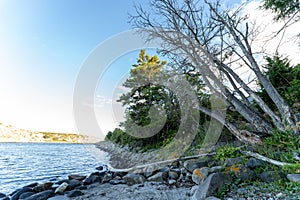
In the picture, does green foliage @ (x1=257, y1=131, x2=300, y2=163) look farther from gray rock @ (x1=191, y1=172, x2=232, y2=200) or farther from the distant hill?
the distant hill

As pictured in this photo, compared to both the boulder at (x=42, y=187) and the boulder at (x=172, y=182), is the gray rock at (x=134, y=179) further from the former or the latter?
the boulder at (x=42, y=187)

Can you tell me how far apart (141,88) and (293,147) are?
6932 mm

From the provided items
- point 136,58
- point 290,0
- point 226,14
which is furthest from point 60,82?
point 290,0

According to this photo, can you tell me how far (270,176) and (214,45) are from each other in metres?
4.15

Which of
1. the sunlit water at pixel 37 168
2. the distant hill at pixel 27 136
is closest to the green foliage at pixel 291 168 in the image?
the sunlit water at pixel 37 168

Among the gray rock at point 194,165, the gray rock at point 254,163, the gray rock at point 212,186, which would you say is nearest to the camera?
the gray rock at point 212,186

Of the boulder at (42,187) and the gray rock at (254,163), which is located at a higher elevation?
the gray rock at (254,163)

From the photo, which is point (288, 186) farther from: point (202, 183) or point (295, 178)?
point (202, 183)

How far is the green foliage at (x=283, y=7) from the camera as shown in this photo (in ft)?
14.8

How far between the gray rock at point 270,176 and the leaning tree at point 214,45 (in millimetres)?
1848

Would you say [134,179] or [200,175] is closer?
[200,175]

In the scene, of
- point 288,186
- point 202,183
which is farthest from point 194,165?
point 288,186

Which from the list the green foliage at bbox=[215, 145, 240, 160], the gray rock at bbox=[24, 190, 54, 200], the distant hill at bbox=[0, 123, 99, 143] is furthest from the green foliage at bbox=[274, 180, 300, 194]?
the distant hill at bbox=[0, 123, 99, 143]

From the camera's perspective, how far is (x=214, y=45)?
17.1 ft
